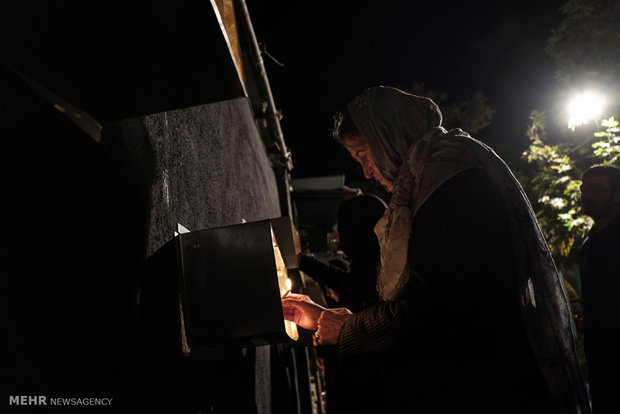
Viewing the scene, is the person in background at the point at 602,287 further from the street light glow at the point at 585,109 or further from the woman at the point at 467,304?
the street light glow at the point at 585,109

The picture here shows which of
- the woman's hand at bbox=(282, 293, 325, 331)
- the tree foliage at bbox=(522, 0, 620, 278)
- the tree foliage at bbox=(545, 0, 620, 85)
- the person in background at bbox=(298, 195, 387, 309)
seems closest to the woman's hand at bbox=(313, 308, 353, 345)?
the woman's hand at bbox=(282, 293, 325, 331)

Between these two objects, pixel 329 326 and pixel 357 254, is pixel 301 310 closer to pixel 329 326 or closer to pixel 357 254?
pixel 329 326

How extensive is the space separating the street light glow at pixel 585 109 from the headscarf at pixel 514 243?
267 inches

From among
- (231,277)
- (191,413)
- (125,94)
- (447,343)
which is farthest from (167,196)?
(447,343)

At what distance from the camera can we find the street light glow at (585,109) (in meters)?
7.30

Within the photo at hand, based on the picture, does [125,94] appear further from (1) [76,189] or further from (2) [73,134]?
(1) [76,189]

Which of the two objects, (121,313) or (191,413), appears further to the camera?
(191,413)

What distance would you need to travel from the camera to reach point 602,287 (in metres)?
3.01

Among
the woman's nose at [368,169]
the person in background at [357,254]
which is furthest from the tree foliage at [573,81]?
the woman's nose at [368,169]

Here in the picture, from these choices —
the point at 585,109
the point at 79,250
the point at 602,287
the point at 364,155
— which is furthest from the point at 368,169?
the point at 585,109

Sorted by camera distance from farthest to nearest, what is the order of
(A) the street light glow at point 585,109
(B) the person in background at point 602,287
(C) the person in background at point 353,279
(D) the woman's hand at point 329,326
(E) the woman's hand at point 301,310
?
(A) the street light glow at point 585,109
(C) the person in background at point 353,279
(B) the person in background at point 602,287
(E) the woman's hand at point 301,310
(D) the woman's hand at point 329,326

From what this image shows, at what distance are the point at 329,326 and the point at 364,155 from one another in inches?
36.1

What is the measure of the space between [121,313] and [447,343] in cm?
113

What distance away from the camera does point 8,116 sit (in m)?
0.96
